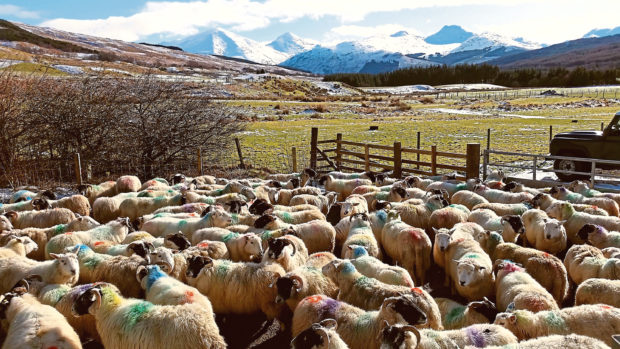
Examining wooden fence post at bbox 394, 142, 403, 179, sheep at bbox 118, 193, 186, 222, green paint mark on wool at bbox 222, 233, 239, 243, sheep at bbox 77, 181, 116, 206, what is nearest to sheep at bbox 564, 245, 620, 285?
green paint mark on wool at bbox 222, 233, 239, 243

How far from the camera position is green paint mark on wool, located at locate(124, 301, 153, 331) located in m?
5.48

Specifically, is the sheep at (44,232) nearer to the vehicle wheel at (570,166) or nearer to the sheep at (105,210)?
the sheep at (105,210)

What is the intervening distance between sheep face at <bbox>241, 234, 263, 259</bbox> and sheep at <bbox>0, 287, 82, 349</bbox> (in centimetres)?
328

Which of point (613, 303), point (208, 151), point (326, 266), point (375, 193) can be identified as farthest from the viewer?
point (208, 151)

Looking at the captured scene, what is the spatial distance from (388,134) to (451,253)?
95.4ft

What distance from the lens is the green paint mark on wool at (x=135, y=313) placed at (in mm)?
5476

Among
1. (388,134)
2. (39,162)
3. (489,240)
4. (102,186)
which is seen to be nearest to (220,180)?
(102,186)

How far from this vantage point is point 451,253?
820 centimetres

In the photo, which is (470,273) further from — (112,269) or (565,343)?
(112,269)

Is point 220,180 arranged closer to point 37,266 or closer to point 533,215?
point 37,266

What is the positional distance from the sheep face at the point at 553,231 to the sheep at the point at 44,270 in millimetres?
8448

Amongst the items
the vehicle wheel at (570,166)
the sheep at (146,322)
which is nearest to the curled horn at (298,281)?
the sheep at (146,322)

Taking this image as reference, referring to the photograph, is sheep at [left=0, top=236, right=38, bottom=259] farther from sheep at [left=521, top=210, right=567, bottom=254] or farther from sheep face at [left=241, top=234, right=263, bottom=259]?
sheep at [left=521, top=210, right=567, bottom=254]

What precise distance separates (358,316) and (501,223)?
16.2 feet
